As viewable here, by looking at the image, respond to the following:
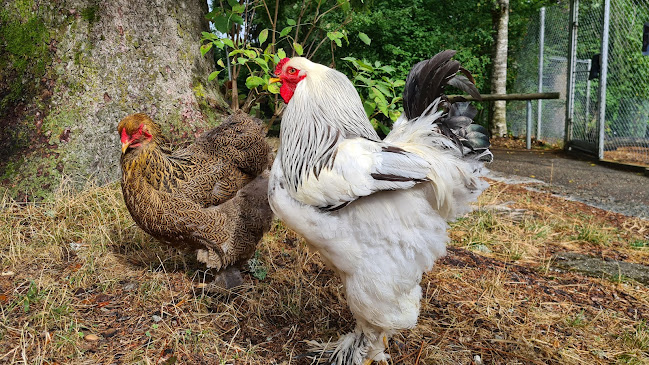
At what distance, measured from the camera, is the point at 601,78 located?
819 cm

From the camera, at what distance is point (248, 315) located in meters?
2.79

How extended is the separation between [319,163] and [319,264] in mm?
1452

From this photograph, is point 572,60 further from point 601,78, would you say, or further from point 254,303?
point 254,303

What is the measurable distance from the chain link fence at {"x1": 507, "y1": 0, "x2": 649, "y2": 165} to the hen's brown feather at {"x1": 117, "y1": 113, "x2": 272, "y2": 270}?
6.91 m

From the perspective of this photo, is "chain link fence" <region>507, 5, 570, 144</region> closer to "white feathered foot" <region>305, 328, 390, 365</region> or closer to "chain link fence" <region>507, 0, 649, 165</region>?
"chain link fence" <region>507, 0, 649, 165</region>

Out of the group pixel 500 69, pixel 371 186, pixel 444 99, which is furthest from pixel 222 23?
pixel 500 69

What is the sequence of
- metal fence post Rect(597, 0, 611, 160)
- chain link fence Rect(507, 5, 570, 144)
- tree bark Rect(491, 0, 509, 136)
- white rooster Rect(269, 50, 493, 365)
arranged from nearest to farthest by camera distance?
white rooster Rect(269, 50, 493, 365), metal fence post Rect(597, 0, 611, 160), chain link fence Rect(507, 5, 570, 144), tree bark Rect(491, 0, 509, 136)

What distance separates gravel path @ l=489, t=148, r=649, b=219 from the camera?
580 centimetres

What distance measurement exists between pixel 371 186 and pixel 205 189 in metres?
1.37

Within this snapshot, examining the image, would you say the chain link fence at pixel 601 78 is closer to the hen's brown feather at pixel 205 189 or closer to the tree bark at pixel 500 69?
the tree bark at pixel 500 69

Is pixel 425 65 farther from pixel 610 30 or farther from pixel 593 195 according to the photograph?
pixel 610 30

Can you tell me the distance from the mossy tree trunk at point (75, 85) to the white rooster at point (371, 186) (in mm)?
2332

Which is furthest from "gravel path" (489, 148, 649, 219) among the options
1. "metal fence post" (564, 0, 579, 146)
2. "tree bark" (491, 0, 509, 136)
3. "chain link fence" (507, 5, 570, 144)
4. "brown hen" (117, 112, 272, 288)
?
"brown hen" (117, 112, 272, 288)

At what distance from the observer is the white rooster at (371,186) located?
6.91 feet
